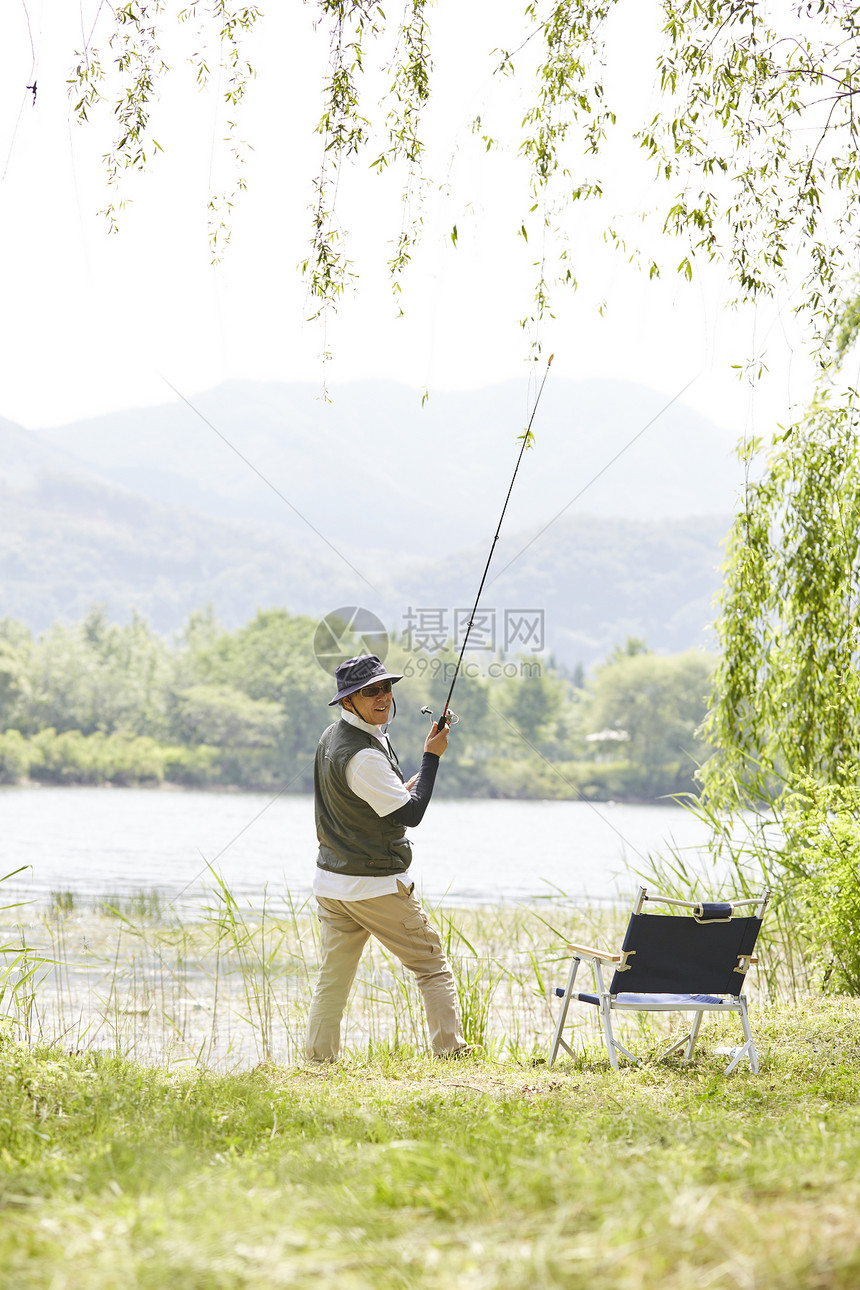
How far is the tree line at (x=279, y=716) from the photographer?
2029 inches

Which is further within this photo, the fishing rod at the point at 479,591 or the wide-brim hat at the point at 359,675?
the fishing rod at the point at 479,591

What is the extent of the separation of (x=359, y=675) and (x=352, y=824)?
586 mm

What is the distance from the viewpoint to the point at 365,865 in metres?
4.20

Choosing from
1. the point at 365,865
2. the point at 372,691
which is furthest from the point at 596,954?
Result: the point at 372,691

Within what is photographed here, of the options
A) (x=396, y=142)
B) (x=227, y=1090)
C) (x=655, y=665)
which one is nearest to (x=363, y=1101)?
(x=227, y=1090)

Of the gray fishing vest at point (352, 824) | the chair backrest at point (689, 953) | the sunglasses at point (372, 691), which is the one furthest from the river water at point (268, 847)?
the sunglasses at point (372, 691)

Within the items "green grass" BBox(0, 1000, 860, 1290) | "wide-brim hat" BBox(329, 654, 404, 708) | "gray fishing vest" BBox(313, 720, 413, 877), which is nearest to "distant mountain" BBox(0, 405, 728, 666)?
"wide-brim hat" BBox(329, 654, 404, 708)

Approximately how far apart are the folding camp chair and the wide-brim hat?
1.31 metres

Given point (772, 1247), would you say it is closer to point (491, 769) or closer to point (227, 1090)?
point (227, 1090)

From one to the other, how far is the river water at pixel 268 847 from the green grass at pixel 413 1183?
3951 mm

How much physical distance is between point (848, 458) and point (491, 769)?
155ft

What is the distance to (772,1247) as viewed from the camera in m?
1.73

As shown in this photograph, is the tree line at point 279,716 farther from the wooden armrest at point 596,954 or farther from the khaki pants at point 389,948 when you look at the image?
the khaki pants at point 389,948

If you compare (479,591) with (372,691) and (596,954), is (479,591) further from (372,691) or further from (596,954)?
(596,954)
